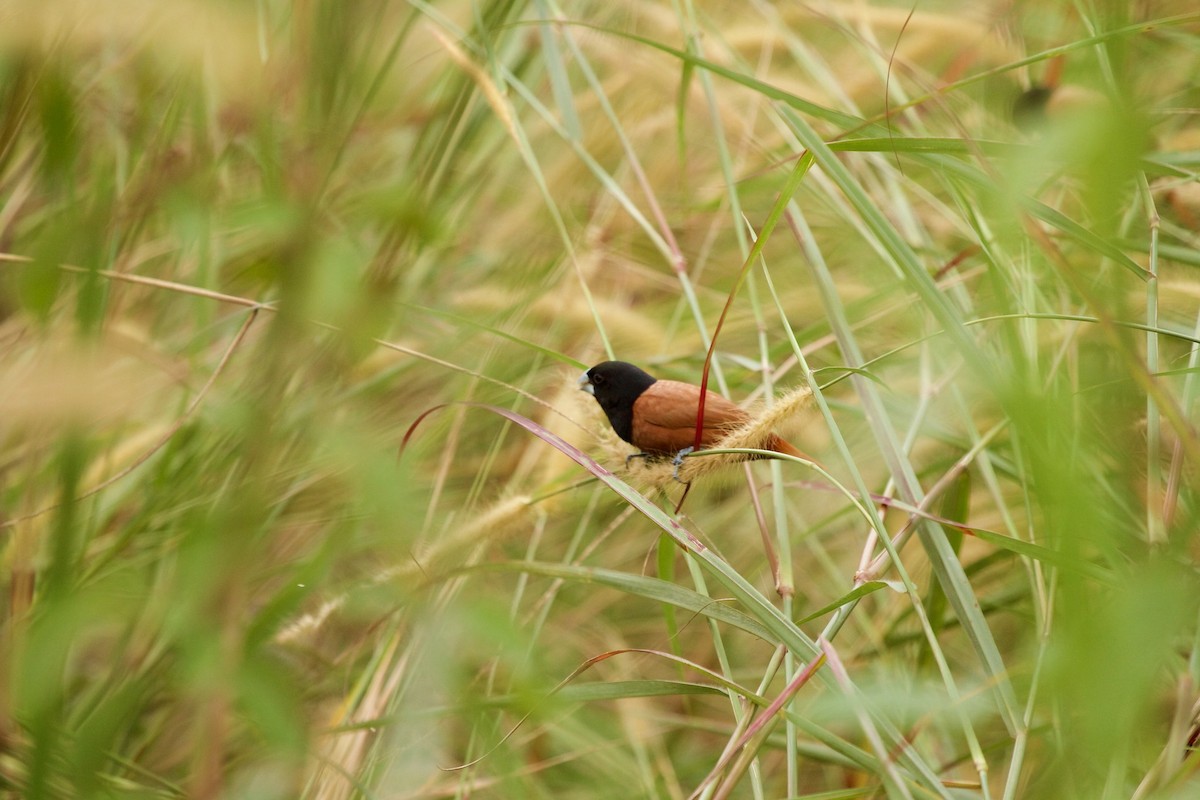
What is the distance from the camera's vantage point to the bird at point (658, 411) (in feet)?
4.93

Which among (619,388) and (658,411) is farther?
(619,388)

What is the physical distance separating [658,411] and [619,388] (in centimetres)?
15

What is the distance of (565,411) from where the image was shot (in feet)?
5.57

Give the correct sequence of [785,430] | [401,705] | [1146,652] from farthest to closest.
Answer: [401,705]
[785,430]
[1146,652]

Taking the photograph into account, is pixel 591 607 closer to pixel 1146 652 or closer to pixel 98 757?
pixel 98 757

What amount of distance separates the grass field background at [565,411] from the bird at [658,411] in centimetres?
8

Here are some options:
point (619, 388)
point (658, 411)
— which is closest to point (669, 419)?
point (658, 411)

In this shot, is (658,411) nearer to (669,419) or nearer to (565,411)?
(669,419)

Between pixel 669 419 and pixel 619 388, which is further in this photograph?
pixel 619 388

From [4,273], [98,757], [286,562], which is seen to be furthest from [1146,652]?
[4,273]

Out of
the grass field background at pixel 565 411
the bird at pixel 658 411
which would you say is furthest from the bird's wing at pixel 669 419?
the grass field background at pixel 565 411

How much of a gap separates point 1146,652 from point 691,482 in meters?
0.93

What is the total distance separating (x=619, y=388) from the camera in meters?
1.79

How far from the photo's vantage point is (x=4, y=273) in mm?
1479
